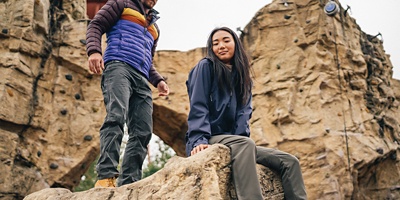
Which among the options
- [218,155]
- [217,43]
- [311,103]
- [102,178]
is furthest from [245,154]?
[311,103]

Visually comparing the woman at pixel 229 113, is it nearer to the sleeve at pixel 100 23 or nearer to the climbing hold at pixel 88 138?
the sleeve at pixel 100 23

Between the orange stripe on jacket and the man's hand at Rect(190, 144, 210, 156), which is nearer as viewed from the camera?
the man's hand at Rect(190, 144, 210, 156)

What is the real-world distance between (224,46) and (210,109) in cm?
33

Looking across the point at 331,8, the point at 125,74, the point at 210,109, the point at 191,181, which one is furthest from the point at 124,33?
the point at 331,8

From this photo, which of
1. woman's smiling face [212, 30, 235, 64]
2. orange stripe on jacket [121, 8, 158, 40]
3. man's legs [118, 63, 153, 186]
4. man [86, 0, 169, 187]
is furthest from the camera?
orange stripe on jacket [121, 8, 158, 40]

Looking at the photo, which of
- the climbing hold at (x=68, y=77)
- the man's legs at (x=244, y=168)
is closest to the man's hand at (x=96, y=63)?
the man's legs at (x=244, y=168)

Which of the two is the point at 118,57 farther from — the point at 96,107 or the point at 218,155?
the point at 96,107

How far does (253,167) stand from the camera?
5.35ft

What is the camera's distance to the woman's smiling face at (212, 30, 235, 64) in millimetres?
2084

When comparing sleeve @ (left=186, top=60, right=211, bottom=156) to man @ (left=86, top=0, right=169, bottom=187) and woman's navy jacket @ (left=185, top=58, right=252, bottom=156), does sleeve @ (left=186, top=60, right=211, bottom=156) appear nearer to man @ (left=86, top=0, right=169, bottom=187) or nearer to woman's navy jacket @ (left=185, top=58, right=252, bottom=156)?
woman's navy jacket @ (left=185, top=58, right=252, bottom=156)

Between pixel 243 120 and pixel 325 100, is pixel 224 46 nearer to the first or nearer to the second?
pixel 243 120

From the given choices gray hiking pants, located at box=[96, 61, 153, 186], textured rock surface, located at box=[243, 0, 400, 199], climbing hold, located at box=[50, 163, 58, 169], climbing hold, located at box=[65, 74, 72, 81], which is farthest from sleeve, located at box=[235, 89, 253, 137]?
climbing hold, located at box=[65, 74, 72, 81]

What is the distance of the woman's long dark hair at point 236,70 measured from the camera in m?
1.99

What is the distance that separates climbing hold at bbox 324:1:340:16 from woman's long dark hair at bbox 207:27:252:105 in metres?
3.83
